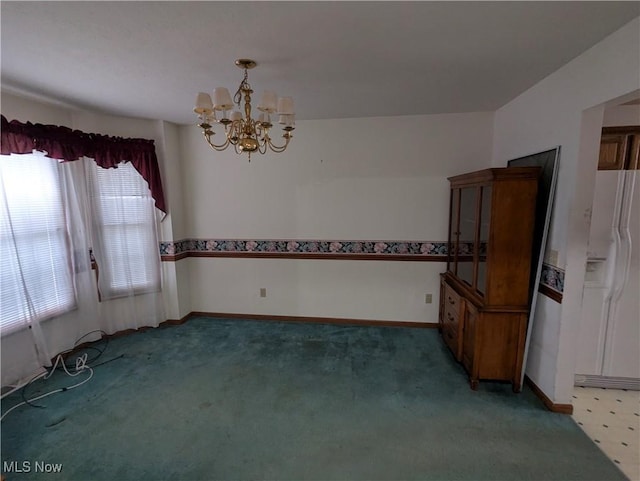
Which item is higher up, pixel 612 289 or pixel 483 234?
pixel 483 234

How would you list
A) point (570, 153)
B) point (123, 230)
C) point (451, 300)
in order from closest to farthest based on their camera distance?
1. point (570, 153)
2. point (451, 300)
3. point (123, 230)

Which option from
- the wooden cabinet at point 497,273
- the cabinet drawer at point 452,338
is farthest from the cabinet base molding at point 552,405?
the cabinet drawer at point 452,338

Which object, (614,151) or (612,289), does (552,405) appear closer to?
(612,289)

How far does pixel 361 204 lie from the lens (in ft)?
11.3

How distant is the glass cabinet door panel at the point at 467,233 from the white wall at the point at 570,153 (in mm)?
532

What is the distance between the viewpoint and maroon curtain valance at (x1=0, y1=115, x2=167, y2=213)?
231cm

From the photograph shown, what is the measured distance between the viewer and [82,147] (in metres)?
2.81

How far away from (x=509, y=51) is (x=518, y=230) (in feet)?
3.83

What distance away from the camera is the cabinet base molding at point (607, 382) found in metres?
2.38

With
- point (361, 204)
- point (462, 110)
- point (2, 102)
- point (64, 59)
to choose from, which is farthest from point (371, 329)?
point (2, 102)

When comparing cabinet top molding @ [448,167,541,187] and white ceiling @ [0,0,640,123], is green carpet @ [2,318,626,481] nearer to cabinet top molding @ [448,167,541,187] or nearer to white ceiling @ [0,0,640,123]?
cabinet top molding @ [448,167,541,187]

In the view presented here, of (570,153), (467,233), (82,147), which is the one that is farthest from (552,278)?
(82,147)

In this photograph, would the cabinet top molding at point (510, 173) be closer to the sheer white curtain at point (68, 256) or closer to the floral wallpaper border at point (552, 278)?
the floral wallpaper border at point (552, 278)

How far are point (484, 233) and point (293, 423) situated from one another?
196cm
